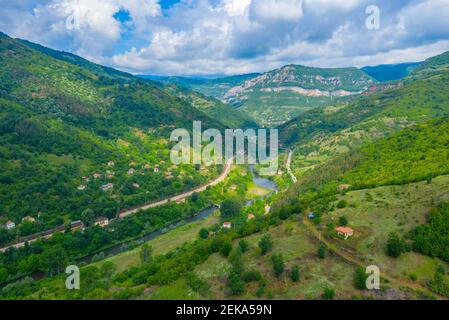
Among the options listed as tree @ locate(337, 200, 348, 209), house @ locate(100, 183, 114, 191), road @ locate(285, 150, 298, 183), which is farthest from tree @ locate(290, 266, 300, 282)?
road @ locate(285, 150, 298, 183)

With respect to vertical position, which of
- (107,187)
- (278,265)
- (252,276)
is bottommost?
(252,276)

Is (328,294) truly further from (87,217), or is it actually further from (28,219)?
(28,219)

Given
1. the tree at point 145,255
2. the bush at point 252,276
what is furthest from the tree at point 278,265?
the tree at point 145,255

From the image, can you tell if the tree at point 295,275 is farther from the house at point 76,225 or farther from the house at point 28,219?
the house at point 28,219

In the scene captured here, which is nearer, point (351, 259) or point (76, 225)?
point (351, 259)

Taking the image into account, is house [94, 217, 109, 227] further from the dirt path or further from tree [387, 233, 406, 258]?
tree [387, 233, 406, 258]

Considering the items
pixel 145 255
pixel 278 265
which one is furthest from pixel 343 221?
pixel 145 255
